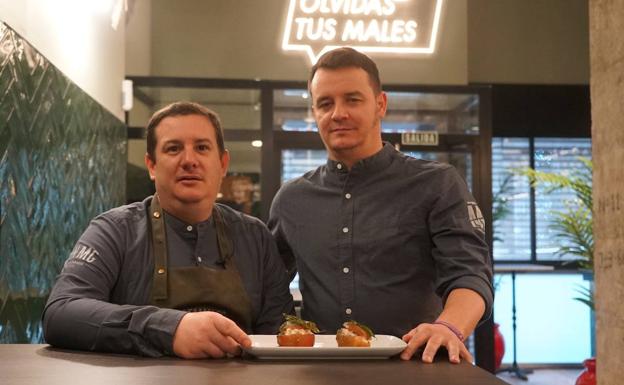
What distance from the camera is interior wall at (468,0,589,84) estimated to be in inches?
282

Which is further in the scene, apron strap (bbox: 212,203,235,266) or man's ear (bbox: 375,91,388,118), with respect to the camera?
man's ear (bbox: 375,91,388,118)

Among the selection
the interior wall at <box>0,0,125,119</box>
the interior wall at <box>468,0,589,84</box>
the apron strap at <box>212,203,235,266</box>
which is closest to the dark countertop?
the apron strap at <box>212,203,235,266</box>

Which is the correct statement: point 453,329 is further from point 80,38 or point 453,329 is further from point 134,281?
point 80,38

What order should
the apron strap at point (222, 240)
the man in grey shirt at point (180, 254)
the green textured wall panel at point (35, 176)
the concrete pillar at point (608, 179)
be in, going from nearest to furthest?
the man in grey shirt at point (180, 254) < the apron strap at point (222, 240) < the concrete pillar at point (608, 179) < the green textured wall panel at point (35, 176)

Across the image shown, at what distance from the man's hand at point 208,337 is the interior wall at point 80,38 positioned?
191cm

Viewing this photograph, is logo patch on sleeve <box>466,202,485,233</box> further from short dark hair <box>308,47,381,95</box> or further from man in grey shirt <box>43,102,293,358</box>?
man in grey shirt <box>43,102,293,358</box>

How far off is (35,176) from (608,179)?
7.79 feet

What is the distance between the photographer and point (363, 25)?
18.7ft

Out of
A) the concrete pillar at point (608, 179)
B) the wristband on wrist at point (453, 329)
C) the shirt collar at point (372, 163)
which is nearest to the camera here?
the wristband on wrist at point (453, 329)

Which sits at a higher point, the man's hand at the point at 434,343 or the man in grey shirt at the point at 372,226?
the man in grey shirt at the point at 372,226

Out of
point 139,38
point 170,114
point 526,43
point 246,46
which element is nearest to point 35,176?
point 170,114

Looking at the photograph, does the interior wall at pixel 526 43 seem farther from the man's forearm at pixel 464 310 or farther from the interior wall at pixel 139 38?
the man's forearm at pixel 464 310

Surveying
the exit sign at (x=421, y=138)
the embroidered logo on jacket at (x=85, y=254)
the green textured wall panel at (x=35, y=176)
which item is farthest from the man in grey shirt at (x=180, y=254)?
the exit sign at (x=421, y=138)

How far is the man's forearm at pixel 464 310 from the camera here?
5.15 feet
